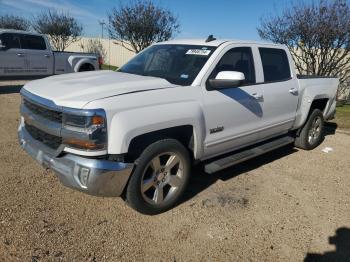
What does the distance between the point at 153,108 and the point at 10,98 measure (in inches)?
334

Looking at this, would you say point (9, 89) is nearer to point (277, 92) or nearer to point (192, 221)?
point (277, 92)

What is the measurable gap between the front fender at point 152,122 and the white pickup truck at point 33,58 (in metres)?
10.2

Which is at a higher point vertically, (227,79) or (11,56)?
(227,79)

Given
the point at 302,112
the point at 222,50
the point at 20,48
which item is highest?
the point at 222,50

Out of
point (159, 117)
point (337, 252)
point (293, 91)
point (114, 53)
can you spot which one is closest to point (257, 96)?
point (293, 91)

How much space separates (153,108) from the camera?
11.8ft

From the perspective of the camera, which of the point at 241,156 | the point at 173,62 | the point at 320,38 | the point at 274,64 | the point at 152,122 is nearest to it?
the point at 152,122

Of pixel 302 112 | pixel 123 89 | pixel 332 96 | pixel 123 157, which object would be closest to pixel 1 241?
pixel 123 157

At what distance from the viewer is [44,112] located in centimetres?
366

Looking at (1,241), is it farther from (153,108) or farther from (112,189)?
(153,108)

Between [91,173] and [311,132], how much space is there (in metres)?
4.83

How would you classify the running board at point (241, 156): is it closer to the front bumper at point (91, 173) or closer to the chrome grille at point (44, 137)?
the front bumper at point (91, 173)

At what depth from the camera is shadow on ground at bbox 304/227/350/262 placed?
11.3 ft

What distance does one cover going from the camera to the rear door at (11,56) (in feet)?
39.6
